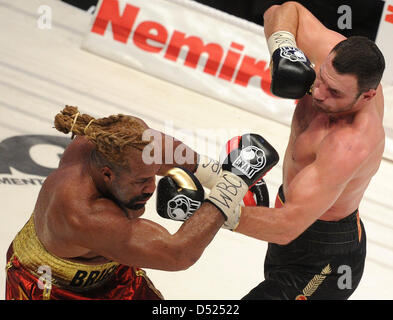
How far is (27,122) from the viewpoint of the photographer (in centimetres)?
433

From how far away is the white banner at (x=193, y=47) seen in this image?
4996 millimetres

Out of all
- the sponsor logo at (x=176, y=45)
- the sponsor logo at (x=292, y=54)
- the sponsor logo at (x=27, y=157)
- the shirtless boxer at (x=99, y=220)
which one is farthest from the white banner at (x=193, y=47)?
the shirtless boxer at (x=99, y=220)

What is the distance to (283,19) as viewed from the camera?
291 centimetres

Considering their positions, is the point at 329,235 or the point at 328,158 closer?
the point at 328,158

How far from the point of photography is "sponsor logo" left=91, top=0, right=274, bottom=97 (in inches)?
198

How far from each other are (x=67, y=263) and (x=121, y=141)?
56cm

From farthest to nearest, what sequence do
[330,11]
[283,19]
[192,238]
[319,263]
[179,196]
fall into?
[330,11], [283,19], [319,263], [179,196], [192,238]

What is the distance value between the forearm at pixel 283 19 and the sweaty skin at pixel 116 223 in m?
1.02

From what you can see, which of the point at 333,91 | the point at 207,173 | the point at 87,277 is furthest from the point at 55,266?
the point at 333,91

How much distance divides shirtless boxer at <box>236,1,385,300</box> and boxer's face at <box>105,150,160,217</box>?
0.40 meters

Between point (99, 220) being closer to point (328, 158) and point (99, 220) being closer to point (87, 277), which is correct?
point (87, 277)

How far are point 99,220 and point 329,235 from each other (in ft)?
3.60

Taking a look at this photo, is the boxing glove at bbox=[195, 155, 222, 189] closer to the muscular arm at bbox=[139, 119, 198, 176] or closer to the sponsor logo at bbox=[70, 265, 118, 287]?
the muscular arm at bbox=[139, 119, 198, 176]

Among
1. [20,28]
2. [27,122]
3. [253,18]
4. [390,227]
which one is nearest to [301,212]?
[390,227]
